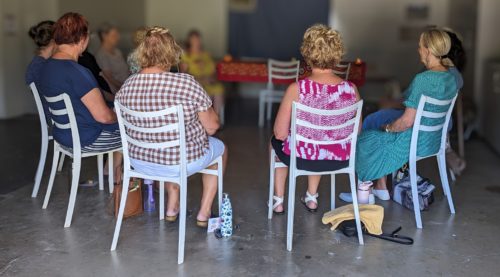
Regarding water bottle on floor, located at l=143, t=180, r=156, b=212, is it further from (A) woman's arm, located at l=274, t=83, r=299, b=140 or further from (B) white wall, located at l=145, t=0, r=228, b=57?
(B) white wall, located at l=145, t=0, r=228, b=57

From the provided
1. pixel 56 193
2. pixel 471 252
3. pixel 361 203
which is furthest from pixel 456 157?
pixel 56 193

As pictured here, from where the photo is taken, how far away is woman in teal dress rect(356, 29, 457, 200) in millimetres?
3492

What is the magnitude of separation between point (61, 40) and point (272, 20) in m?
6.95

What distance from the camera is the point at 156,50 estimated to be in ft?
10.0

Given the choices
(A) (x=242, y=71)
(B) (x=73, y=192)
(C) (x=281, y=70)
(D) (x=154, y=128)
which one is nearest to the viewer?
(D) (x=154, y=128)

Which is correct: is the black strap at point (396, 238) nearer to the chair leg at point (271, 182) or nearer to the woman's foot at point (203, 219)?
the chair leg at point (271, 182)

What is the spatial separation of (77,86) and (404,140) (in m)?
2.03

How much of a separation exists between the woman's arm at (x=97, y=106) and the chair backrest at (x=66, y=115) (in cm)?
9

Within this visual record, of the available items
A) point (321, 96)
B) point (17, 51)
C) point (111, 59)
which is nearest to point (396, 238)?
point (321, 96)

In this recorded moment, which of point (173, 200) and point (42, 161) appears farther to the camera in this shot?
point (42, 161)

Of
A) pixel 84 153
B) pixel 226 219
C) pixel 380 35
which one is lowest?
pixel 226 219

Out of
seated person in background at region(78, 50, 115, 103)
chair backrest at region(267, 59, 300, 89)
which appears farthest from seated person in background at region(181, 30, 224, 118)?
seated person in background at region(78, 50, 115, 103)

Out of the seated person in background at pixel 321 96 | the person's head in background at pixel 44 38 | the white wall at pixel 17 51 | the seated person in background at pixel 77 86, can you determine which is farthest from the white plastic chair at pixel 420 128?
the white wall at pixel 17 51

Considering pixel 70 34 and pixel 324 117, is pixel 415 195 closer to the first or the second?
pixel 324 117
